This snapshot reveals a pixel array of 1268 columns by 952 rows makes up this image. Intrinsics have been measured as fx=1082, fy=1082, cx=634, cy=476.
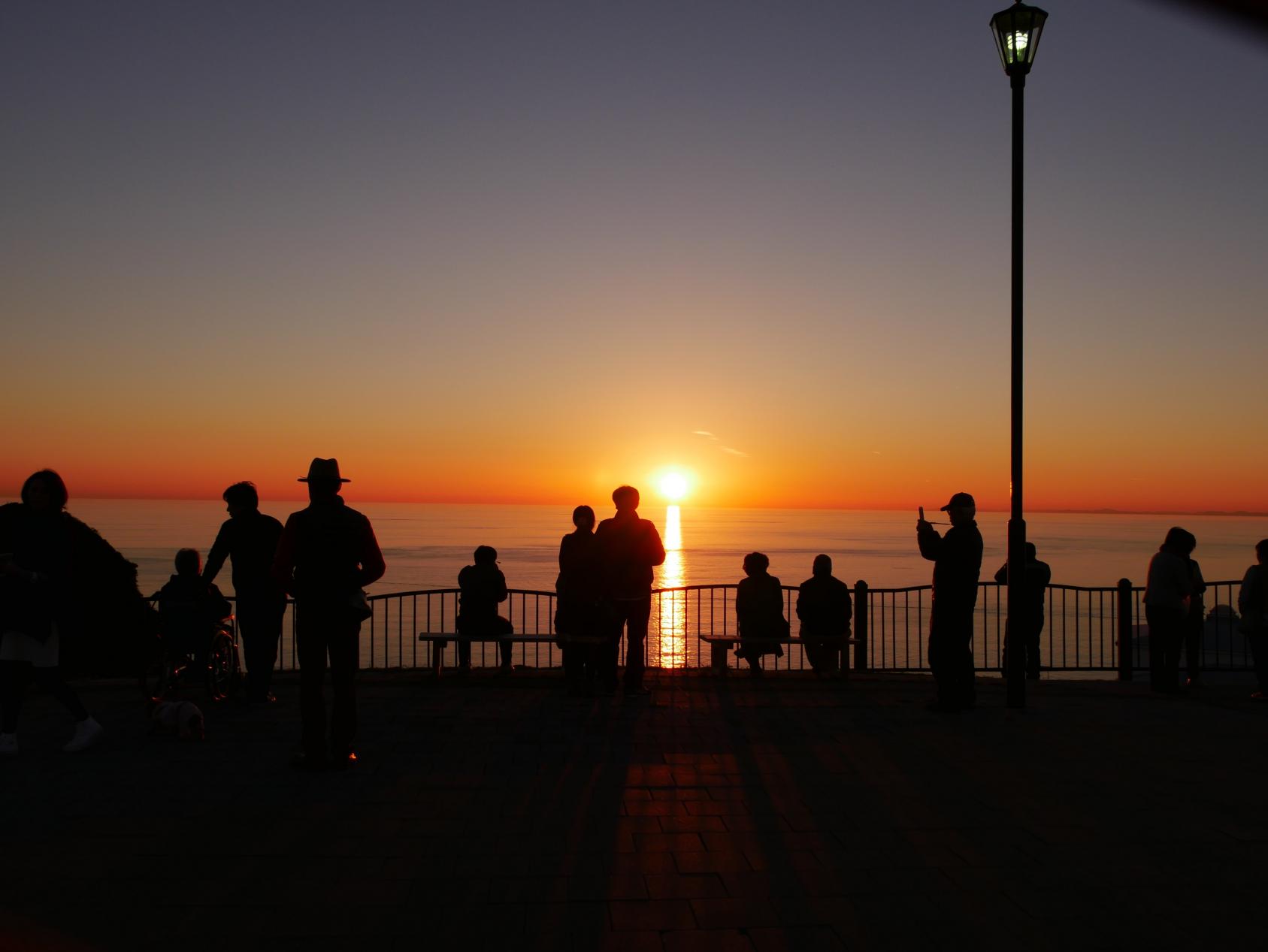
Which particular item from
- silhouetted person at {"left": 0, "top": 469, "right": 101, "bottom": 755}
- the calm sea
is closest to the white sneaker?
silhouetted person at {"left": 0, "top": 469, "right": 101, "bottom": 755}

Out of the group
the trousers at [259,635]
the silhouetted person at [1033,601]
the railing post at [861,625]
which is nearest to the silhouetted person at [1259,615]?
the silhouetted person at [1033,601]

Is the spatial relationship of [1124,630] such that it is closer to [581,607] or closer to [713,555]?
[581,607]

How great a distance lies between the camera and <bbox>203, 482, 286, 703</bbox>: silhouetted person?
31.9 feet

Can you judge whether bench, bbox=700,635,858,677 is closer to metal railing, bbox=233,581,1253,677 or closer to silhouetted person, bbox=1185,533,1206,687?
metal railing, bbox=233,581,1253,677

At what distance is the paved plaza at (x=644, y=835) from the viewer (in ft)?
14.6

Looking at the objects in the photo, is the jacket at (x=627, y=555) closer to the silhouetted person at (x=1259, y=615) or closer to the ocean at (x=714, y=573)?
the silhouetted person at (x=1259, y=615)

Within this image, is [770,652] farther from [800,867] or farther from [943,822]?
[800,867]

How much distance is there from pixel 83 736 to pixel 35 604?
1018 millimetres

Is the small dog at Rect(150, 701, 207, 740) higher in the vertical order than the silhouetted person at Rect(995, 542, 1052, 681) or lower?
lower

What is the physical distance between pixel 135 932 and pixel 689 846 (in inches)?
102

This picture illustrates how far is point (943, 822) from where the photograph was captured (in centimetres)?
607

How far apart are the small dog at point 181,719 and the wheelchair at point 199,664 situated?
1.17 m

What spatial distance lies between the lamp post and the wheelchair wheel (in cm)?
723

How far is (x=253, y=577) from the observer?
9.77 m
